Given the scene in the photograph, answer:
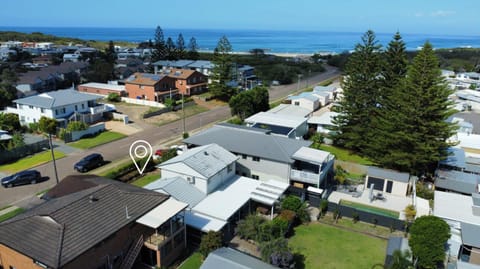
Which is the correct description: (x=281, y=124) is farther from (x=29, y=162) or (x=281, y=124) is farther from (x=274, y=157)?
(x=29, y=162)

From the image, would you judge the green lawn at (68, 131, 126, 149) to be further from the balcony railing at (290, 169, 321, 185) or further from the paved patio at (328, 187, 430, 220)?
the paved patio at (328, 187, 430, 220)

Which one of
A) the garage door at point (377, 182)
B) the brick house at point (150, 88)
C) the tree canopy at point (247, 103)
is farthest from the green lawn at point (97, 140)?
the garage door at point (377, 182)

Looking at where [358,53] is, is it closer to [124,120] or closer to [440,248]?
[440,248]

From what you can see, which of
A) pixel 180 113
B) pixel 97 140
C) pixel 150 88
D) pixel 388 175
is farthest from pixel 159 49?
pixel 388 175

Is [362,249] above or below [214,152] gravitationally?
below

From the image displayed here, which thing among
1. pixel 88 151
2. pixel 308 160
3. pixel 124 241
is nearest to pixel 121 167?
pixel 88 151
